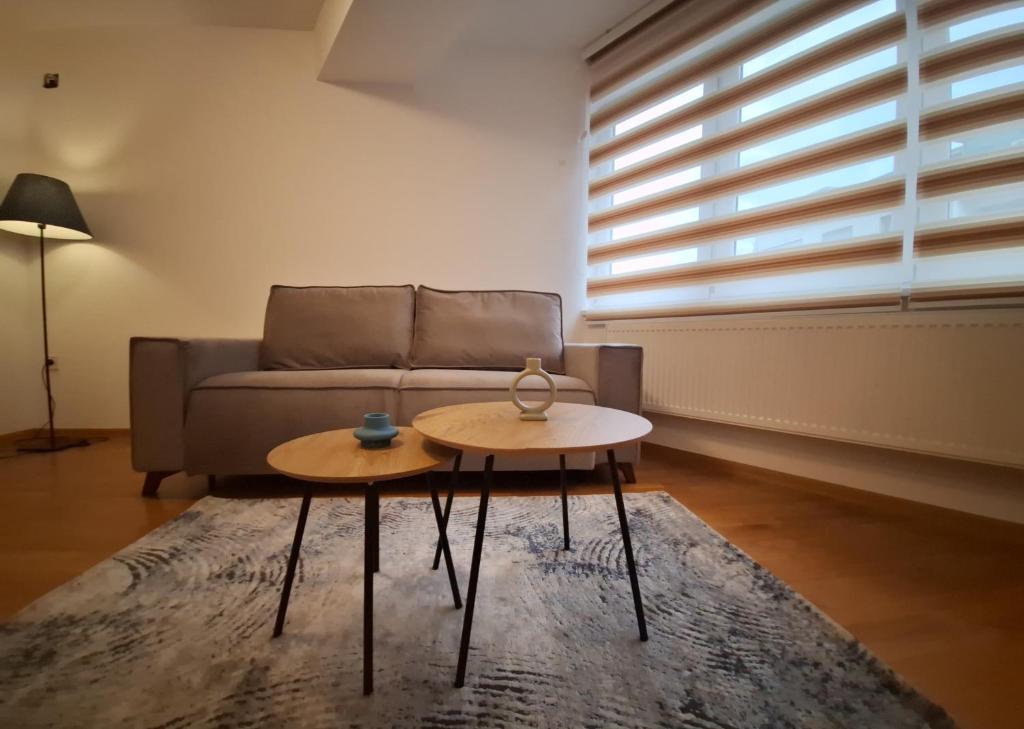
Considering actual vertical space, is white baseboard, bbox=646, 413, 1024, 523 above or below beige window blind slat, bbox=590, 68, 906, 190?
below

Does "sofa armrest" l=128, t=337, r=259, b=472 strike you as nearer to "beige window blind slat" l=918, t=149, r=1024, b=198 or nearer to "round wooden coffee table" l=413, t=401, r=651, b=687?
"round wooden coffee table" l=413, t=401, r=651, b=687

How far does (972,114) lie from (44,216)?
408 cm

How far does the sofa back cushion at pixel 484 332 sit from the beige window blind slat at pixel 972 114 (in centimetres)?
159

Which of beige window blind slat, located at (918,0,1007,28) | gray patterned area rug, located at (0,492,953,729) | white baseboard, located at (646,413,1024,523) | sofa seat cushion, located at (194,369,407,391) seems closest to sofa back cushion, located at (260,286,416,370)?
sofa seat cushion, located at (194,369,407,391)

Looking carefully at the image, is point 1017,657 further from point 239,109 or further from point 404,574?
point 239,109

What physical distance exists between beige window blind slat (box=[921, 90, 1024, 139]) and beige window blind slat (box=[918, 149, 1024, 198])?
0.12 meters

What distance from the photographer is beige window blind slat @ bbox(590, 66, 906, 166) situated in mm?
1531

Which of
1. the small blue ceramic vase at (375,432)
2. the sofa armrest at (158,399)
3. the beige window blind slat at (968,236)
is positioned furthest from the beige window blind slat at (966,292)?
the sofa armrest at (158,399)

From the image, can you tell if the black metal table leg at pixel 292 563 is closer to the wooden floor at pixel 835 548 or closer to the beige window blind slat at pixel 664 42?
the wooden floor at pixel 835 548

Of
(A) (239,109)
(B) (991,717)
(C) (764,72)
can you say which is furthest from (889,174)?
(A) (239,109)

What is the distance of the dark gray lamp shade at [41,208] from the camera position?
2062mm

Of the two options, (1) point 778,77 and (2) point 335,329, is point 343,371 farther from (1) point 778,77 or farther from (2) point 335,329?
(1) point 778,77

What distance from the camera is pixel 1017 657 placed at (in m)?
0.81

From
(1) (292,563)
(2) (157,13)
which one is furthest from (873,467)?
(2) (157,13)
